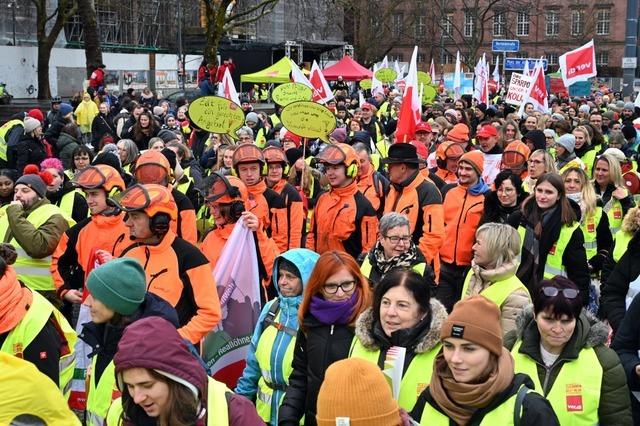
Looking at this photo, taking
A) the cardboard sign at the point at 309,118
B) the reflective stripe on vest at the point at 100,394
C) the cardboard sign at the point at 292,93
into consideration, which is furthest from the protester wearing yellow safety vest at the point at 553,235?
the cardboard sign at the point at 292,93

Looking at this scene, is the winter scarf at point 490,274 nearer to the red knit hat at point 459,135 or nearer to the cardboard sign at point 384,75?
the red knit hat at point 459,135

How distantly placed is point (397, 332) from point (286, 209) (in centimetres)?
366

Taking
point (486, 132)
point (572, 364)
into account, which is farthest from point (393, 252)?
point (486, 132)

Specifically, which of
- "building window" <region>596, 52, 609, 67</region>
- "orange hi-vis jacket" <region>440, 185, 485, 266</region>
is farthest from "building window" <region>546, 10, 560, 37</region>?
"orange hi-vis jacket" <region>440, 185, 485, 266</region>

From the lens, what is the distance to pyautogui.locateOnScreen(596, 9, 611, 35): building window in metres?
71.1

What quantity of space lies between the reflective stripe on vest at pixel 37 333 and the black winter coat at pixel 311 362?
1.24 meters

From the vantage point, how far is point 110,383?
3.77 m

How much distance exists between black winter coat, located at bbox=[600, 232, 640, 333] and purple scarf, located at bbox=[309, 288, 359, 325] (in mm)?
1983

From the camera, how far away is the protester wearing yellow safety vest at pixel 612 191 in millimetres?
8055

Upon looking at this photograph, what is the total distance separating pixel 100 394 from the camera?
3816mm

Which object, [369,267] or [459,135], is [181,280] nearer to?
[369,267]

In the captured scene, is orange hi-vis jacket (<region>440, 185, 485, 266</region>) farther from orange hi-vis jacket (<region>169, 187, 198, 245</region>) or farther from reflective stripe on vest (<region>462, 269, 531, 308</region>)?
orange hi-vis jacket (<region>169, 187, 198, 245</region>)

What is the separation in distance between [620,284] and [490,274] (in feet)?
2.71

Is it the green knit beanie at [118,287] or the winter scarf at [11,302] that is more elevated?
the green knit beanie at [118,287]
